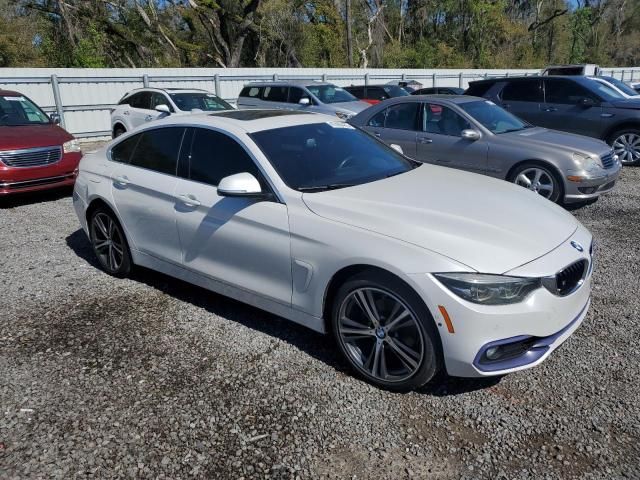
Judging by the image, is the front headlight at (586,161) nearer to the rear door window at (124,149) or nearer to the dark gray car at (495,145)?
the dark gray car at (495,145)

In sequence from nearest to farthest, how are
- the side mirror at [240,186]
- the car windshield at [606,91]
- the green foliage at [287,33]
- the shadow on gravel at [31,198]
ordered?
the side mirror at [240,186] → the shadow on gravel at [31,198] → the car windshield at [606,91] → the green foliage at [287,33]

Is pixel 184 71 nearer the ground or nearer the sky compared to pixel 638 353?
nearer the sky

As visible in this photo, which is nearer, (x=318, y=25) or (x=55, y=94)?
(x=55, y=94)

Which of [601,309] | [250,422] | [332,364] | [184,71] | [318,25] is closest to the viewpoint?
[250,422]

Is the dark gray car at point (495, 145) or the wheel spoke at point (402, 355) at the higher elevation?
the dark gray car at point (495, 145)

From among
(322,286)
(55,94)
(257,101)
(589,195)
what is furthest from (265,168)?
(55,94)

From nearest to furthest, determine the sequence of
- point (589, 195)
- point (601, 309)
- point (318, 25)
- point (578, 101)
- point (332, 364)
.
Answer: point (332, 364)
point (601, 309)
point (589, 195)
point (578, 101)
point (318, 25)

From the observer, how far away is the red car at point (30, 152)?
7.59 meters

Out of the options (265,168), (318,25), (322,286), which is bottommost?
(322,286)

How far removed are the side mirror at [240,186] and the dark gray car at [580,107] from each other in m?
8.42

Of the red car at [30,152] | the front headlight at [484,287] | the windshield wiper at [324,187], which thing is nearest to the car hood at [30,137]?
the red car at [30,152]

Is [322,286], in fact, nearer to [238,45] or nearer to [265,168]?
[265,168]

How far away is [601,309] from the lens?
4.10 m

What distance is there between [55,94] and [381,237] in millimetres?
15495
